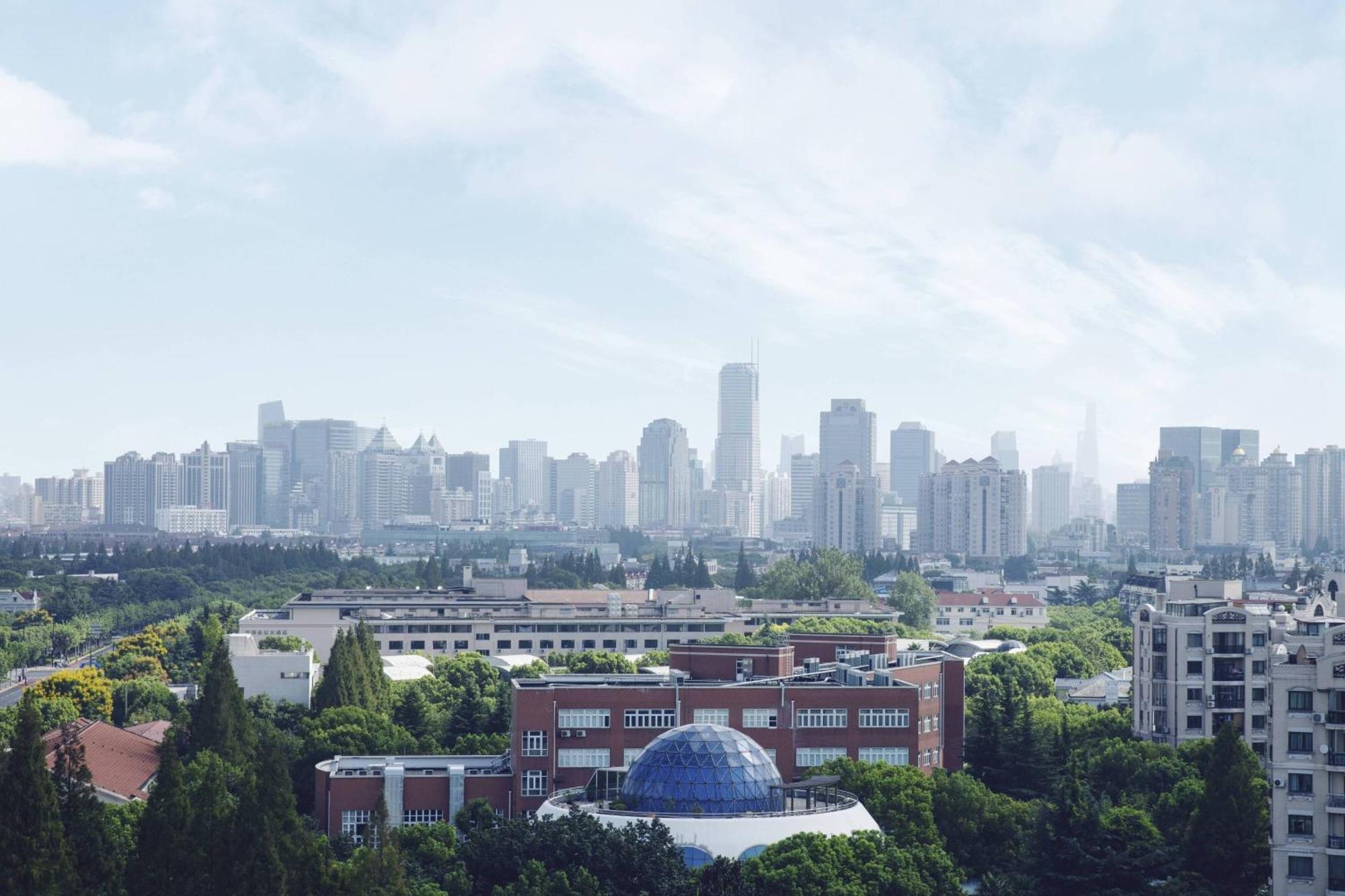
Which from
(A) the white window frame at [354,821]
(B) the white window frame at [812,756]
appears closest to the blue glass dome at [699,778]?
(B) the white window frame at [812,756]

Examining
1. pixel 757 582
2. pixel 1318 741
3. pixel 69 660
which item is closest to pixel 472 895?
pixel 1318 741

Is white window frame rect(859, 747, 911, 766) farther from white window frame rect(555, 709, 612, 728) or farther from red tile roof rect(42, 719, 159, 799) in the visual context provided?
red tile roof rect(42, 719, 159, 799)

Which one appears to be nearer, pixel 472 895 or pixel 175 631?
pixel 472 895

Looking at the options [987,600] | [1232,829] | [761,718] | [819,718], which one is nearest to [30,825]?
[761,718]

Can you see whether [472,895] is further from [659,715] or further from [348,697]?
[348,697]

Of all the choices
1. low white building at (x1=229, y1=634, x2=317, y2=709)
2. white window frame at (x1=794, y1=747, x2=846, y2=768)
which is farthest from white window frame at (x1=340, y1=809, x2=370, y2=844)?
low white building at (x1=229, y1=634, x2=317, y2=709)
